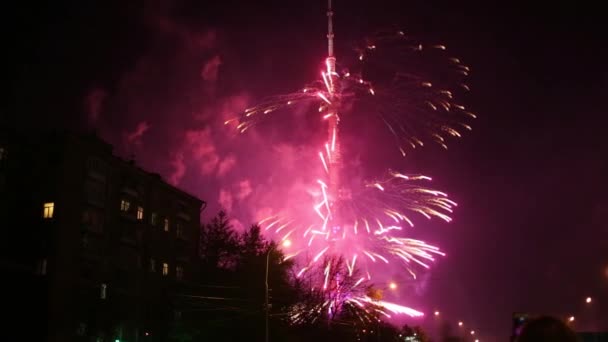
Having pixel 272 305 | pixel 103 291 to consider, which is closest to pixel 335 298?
pixel 272 305

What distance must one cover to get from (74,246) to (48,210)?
10.5 feet

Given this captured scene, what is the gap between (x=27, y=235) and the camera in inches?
1777

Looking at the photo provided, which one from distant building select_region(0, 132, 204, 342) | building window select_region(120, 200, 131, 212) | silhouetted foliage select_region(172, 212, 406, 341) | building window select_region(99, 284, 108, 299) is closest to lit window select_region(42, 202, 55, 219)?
distant building select_region(0, 132, 204, 342)

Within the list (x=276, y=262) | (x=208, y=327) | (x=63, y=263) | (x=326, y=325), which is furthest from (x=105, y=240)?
(x=326, y=325)

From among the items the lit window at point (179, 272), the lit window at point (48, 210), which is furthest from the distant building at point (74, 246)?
the lit window at point (179, 272)

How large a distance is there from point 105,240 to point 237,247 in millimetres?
17358

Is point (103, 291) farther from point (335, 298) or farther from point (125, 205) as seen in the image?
point (335, 298)

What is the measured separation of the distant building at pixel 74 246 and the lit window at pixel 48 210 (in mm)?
91

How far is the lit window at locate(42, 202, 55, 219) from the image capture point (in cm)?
4522

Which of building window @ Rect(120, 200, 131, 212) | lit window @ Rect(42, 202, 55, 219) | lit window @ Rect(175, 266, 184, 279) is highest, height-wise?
building window @ Rect(120, 200, 131, 212)

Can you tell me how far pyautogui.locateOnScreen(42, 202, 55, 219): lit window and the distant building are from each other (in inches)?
3.6

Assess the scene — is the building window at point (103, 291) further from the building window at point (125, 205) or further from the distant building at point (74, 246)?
the building window at point (125, 205)

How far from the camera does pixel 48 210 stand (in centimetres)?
4547

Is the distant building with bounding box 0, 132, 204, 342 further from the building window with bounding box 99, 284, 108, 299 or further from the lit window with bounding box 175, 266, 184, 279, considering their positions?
the lit window with bounding box 175, 266, 184, 279
